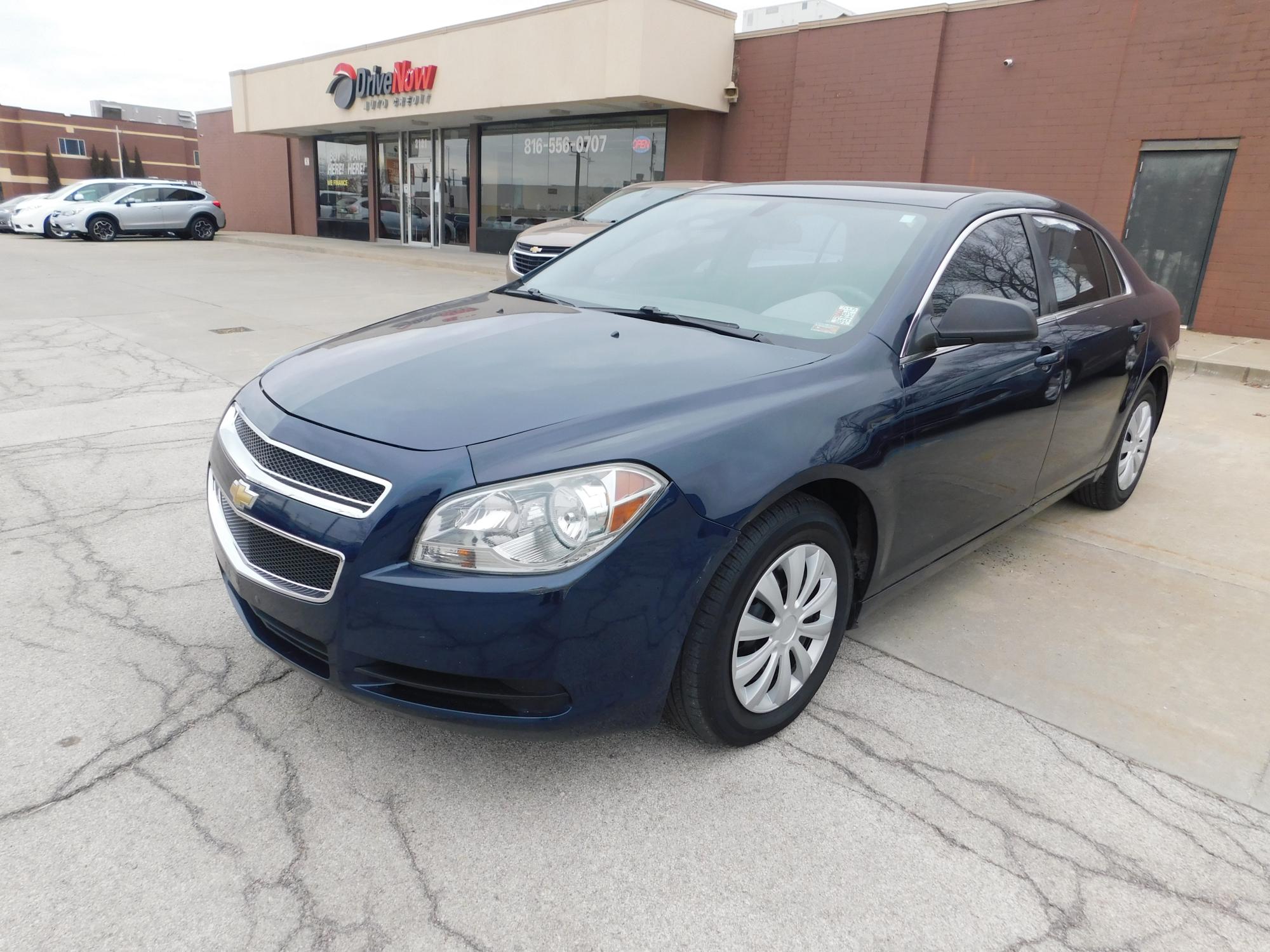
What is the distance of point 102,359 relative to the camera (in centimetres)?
771

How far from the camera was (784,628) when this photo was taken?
2.53m

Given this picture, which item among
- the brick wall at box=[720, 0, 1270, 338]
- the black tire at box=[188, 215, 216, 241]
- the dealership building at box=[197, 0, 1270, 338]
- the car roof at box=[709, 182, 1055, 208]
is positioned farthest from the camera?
the black tire at box=[188, 215, 216, 241]

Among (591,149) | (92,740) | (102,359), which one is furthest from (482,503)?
(591,149)

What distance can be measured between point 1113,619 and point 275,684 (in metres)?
3.12

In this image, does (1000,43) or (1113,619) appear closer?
(1113,619)

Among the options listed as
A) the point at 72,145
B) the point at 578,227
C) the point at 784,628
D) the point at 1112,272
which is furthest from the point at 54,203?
the point at 72,145

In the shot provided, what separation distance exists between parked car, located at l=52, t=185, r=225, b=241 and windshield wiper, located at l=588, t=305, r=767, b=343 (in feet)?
80.4

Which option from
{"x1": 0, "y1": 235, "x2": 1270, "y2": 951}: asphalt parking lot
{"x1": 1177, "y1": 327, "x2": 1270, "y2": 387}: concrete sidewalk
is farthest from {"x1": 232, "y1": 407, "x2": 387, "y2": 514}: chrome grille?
{"x1": 1177, "y1": 327, "x2": 1270, "y2": 387}: concrete sidewalk

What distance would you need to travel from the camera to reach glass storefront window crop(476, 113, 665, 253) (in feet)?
59.1

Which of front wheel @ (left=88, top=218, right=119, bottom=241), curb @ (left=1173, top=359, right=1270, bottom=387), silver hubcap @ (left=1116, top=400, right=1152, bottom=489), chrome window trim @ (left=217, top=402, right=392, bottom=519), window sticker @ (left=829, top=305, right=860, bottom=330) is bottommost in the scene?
front wheel @ (left=88, top=218, right=119, bottom=241)

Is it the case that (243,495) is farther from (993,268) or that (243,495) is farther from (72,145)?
(72,145)

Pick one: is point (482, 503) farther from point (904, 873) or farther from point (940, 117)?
point (940, 117)

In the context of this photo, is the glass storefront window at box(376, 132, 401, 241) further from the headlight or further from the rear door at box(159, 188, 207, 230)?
the headlight

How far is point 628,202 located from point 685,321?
334 inches
